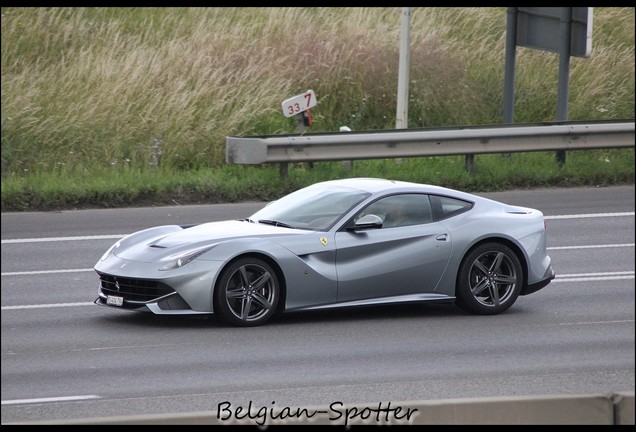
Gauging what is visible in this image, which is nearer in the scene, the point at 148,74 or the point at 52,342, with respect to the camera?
the point at 52,342

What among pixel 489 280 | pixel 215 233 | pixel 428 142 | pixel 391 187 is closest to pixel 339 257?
pixel 391 187

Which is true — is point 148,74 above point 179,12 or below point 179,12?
below

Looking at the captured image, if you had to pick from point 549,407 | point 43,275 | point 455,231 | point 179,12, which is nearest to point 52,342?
point 43,275

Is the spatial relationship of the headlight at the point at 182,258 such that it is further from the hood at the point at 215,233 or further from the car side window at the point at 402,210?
the car side window at the point at 402,210

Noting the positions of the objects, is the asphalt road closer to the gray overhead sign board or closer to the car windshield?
the car windshield

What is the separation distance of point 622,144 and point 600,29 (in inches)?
319

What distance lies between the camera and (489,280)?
35.9ft

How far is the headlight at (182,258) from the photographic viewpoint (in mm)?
10031

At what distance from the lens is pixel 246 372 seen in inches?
344

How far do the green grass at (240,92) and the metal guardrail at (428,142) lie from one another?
1.79 feet

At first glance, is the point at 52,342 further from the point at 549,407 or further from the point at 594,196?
the point at 594,196

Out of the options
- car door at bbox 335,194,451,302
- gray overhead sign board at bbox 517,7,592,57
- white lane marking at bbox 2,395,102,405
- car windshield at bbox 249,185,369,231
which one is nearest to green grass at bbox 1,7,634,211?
gray overhead sign board at bbox 517,7,592,57

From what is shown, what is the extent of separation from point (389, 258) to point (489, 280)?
1.13 metres

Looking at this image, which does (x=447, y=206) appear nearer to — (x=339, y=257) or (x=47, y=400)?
(x=339, y=257)
